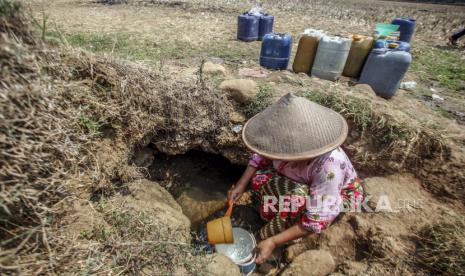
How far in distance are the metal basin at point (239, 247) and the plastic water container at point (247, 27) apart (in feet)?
16.6

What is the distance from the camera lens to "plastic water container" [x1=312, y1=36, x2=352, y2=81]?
4.07 m

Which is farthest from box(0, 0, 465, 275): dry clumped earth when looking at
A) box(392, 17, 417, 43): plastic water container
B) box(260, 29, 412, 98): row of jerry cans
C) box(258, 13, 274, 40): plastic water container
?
box(392, 17, 417, 43): plastic water container

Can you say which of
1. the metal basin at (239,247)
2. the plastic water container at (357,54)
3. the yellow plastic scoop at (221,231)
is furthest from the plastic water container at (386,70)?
the yellow plastic scoop at (221,231)

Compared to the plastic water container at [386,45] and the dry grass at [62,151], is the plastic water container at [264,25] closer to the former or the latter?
the plastic water container at [386,45]

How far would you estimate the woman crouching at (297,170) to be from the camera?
5.24ft

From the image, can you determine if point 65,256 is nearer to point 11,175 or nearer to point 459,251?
point 11,175

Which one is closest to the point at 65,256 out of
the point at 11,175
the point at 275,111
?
the point at 11,175

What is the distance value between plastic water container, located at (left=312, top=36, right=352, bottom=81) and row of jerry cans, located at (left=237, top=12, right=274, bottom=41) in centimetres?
241

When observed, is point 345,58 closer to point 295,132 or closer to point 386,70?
point 386,70

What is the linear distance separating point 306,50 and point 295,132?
10.2 ft

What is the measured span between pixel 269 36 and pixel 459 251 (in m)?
3.63

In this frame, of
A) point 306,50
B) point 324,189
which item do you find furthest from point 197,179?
point 306,50

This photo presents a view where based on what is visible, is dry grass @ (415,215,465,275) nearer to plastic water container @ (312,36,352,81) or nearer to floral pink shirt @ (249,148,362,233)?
floral pink shirt @ (249,148,362,233)

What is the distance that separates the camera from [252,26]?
6.16 m
